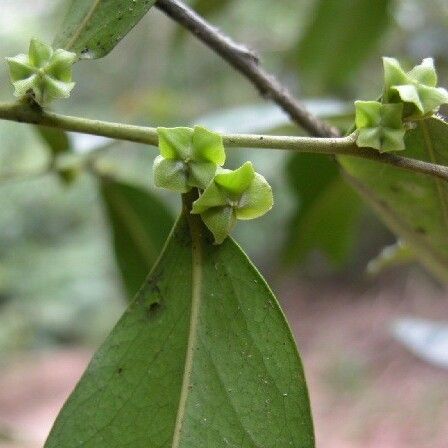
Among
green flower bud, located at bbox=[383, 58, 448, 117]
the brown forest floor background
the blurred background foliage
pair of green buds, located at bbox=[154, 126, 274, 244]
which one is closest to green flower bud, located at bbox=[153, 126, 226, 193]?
pair of green buds, located at bbox=[154, 126, 274, 244]

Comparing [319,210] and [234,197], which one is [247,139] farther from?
[319,210]

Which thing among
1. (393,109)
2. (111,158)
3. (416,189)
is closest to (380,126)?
(393,109)

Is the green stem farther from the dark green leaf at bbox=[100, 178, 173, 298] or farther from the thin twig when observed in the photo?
the dark green leaf at bbox=[100, 178, 173, 298]

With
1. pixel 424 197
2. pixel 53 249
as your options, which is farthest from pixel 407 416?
pixel 424 197

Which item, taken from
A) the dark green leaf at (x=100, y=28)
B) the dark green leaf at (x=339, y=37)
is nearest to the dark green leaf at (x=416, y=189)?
the dark green leaf at (x=100, y=28)

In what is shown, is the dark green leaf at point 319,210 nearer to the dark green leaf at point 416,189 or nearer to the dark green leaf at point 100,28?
the dark green leaf at point 416,189

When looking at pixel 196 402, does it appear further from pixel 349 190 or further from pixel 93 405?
pixel 349 190
